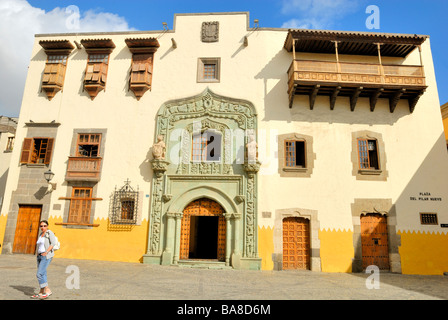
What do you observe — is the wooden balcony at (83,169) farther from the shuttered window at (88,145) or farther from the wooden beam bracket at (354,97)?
the wooden beam bracket at (354,97)

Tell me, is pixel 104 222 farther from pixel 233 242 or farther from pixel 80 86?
pixel 80 86

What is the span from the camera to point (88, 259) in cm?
1455

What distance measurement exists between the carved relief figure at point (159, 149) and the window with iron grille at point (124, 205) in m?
2.07

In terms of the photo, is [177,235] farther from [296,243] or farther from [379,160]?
[379,160]

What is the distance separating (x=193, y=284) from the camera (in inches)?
388

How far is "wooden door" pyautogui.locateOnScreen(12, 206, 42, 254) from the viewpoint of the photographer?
→ 1505 cm

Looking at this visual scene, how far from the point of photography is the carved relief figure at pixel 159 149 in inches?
577

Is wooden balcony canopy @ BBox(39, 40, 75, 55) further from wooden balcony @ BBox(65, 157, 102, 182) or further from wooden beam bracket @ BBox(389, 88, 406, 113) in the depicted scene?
wooden beam bracket @ BBox(389, 88, 406, 113)

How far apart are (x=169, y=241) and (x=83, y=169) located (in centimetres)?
586

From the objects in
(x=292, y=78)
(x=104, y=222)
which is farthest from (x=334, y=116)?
(x=104, y=222)

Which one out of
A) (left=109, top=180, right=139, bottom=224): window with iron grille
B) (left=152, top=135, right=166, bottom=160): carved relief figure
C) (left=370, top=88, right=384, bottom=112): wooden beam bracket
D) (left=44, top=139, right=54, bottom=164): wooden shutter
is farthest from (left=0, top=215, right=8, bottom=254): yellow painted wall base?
(left=370, top=88, right=384, bottom=112): wooden beam bracket

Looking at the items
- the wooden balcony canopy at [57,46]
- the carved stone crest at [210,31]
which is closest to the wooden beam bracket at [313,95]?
the carved stone crest at [210,31]

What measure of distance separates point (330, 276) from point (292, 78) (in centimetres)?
917

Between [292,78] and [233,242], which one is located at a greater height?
[292,78]
